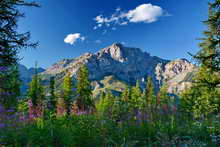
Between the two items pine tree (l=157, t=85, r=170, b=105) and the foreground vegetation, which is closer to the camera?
the foreground vegetation

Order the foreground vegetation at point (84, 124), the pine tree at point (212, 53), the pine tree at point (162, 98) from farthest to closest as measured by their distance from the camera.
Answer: the pine tree at point (212, 53)
the pine tree at point (162, 98)
the foreground vegetation at point (84, 124)

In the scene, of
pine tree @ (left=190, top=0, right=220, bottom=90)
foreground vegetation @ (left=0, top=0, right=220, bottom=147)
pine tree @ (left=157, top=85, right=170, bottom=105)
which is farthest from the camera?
pine tree @ (left=190, top=0, right=220, bottom=90)

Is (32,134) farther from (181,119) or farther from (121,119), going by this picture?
(181,119)

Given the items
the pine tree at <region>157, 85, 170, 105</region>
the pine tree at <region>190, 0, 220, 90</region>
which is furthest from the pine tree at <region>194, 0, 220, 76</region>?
the pine tree at <region>157, 85, 170, 105</region>

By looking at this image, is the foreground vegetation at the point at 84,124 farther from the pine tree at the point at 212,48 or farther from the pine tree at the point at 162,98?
the pine tree at the point at 212,48

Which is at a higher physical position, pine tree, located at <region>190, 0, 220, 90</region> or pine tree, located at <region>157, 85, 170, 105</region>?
pine tree, located at <region>190, 0, 220, 90</region>

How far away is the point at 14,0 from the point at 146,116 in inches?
247

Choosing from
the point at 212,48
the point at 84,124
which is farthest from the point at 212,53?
the point at 84,124

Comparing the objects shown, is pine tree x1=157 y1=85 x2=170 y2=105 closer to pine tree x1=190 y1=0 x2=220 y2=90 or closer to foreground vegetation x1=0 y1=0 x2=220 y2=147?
foreground vegetation x1=0 y1=0 x2=220 y2=147

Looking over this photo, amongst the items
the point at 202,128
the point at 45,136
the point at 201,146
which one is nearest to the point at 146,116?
the point at 202,128

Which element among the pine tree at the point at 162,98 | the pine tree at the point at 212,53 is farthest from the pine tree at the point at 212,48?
the pine tree at the point at 162,98

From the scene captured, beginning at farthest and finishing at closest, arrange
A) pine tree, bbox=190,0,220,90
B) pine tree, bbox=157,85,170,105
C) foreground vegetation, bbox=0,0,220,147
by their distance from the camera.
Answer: pine tree, bbox=190,0,220,90 → pine tree, bbox=157,85,170,105 → foreground vegetation, bbox=0,0,220,147

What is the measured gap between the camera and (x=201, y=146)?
5.23 metres

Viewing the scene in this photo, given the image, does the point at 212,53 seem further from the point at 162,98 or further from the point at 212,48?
the point at 162,98
